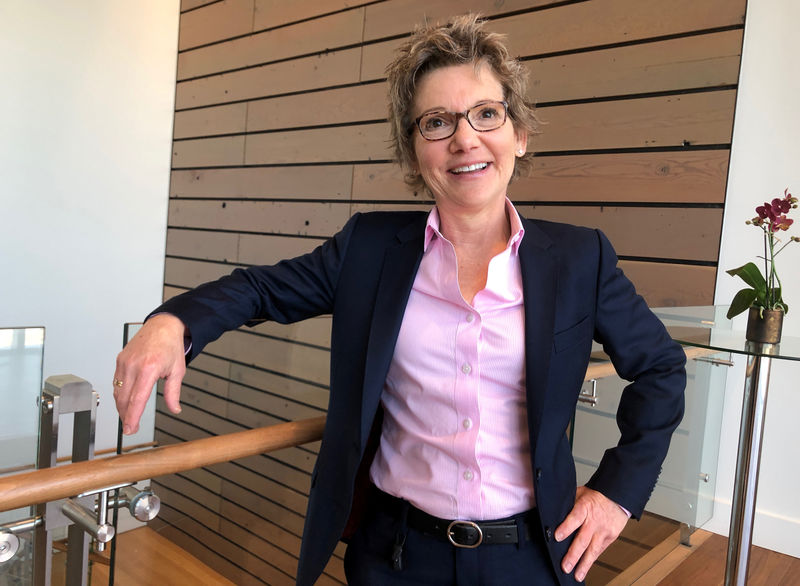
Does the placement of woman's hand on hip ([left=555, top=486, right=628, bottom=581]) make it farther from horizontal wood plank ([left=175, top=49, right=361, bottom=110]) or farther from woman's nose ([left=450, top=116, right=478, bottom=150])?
horizontal wood plank ([left=175, top=49, right=361, bottom=110])

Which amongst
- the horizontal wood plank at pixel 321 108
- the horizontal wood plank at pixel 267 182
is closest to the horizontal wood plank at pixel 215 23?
the horizontal wood plank at pixel 321 108

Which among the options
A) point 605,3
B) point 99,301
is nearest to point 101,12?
point 99,301

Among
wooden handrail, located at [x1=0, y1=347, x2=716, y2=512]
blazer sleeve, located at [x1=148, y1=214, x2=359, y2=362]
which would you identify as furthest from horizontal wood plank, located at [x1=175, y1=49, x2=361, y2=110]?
wooden handrail, located at [x1=0, y1=347, x2=716, y2=512]

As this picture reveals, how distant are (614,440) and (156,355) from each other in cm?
120

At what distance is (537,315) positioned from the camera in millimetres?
1191

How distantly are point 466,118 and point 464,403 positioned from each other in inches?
22.8

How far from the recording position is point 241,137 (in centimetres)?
410

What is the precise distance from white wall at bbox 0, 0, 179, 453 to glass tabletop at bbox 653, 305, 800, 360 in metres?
3.01

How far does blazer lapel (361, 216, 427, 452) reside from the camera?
1208 mm

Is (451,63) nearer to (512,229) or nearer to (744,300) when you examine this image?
(512,229)

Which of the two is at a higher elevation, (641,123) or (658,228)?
(641,123)

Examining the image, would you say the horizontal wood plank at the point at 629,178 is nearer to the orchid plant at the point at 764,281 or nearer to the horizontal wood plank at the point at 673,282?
the horizontal wood plank at the point at 673,282

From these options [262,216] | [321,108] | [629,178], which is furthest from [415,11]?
[262,216]

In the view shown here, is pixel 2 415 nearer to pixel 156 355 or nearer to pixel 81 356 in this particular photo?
pixel 156 355
